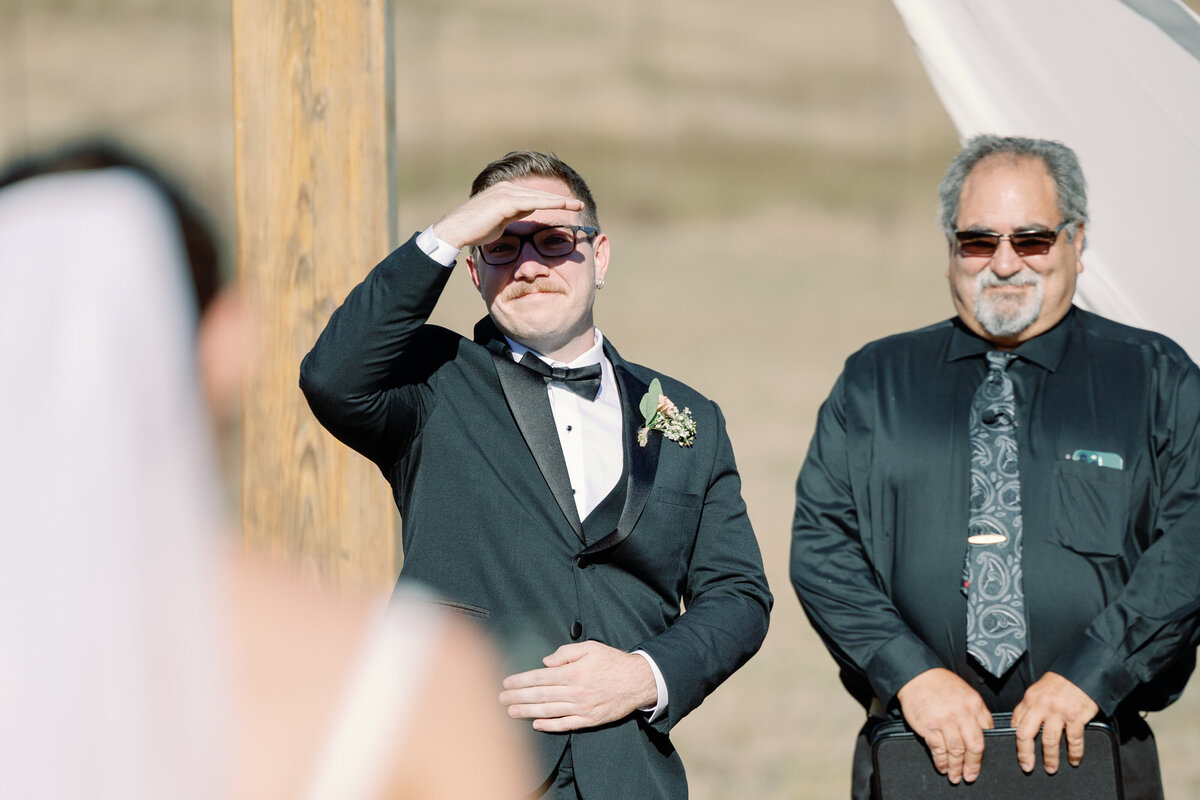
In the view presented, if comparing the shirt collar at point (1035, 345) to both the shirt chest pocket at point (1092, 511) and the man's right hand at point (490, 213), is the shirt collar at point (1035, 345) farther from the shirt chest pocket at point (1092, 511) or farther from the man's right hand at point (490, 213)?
the man's right hand at point (490, 213)

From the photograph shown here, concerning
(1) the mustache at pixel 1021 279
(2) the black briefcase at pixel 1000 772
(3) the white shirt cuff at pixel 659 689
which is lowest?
(2) the black briefcase at pixel 1000 772

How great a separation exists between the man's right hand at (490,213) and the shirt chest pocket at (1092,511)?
51.0 inches

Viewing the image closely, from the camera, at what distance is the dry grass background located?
16578 millimetres

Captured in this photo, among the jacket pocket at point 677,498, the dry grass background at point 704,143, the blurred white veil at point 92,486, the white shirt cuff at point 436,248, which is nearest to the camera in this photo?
the blurred white veil at point 92,486

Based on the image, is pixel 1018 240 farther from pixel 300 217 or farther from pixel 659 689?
pixel 300 217

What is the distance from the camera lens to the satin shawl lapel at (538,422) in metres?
2.40

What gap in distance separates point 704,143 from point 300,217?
63.7ft

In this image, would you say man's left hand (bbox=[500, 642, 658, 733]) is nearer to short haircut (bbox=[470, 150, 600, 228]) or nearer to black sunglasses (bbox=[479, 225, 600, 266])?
black sunglasses (bbox=[479, 225, 600, 266])

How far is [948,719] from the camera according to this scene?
268cm

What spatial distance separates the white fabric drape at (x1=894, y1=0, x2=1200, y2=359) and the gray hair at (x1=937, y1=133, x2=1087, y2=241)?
0.51 meters

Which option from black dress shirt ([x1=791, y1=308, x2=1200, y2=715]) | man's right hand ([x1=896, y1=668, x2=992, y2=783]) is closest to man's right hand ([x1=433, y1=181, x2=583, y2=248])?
black dress shirt ([x1=791, y1=308, x2=1200, y2=715])

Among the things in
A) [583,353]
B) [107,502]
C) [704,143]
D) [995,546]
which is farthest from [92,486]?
[704,143]

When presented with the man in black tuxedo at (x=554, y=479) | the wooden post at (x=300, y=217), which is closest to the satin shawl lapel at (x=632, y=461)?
the man in black tuxedo at (x=554, y=479)

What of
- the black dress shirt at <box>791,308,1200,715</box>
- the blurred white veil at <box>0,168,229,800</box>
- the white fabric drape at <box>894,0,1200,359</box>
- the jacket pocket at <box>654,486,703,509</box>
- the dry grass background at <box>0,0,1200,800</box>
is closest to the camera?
the blurred white veil at <box>0,168,229,800</box>
